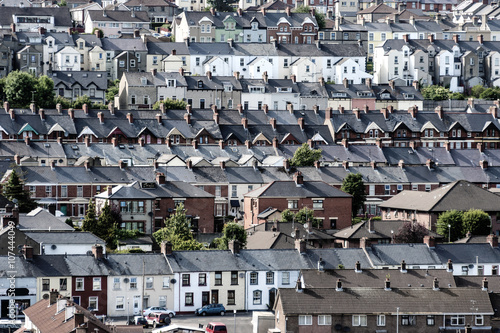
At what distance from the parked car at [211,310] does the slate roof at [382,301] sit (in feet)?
27.6

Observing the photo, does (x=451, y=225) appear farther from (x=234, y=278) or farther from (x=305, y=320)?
(x=305, y=320)

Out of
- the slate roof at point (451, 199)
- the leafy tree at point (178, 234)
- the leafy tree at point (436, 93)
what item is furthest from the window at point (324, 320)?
the leafy tree at point (436, 93)

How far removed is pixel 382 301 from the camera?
79000 millimetres

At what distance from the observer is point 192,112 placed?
146 m

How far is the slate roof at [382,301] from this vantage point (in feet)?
254

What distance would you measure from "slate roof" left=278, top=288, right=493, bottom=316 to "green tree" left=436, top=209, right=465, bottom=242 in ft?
91.2

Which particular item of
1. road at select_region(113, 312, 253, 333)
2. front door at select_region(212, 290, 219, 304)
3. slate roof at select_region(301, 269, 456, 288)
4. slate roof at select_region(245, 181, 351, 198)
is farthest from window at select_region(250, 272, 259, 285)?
slate roof at select_region(245, 181, 351, 198)

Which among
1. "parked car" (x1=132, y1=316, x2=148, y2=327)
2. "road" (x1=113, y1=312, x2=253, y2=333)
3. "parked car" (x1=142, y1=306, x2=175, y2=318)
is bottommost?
"road" (x1=113, y1=312, x2=253, y2=333)

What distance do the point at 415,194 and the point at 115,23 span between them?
236ft

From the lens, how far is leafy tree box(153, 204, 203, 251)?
321 ft

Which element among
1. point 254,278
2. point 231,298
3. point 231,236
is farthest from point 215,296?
point 231,236

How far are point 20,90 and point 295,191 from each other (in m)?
42.7

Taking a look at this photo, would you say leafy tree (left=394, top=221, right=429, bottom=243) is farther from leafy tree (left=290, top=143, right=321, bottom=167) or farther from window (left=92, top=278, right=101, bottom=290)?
window (left=92, top=278, right=101, bottom=290)

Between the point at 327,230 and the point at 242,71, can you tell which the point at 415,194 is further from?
the point at 242,71
